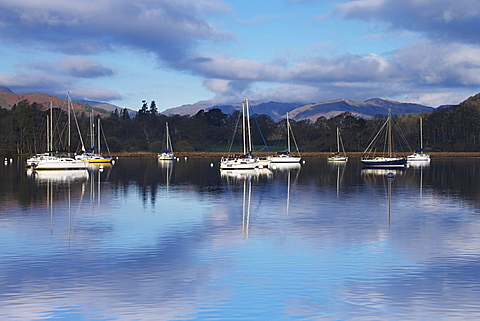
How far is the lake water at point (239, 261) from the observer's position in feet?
40.3

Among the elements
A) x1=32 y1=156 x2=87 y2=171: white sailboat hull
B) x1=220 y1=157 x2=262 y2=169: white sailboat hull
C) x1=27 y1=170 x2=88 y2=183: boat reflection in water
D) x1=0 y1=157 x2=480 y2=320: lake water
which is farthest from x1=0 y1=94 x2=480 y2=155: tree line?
x1=0 y1=157 x2=480 y2=320: lake water

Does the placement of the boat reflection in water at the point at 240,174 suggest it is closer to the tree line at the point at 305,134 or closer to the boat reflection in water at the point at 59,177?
the boat reflection in water at the point at 59,177

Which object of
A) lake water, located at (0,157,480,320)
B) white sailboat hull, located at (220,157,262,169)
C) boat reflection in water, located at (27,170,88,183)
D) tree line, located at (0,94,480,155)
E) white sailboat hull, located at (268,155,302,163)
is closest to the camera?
lake water, located at (0,157,480,320)

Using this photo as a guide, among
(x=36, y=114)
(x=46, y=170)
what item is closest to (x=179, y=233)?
(x=46, y=170)

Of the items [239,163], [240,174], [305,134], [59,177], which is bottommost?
[240,174]

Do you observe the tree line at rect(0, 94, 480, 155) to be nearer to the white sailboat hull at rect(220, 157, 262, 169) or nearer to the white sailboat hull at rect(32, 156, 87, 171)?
the white sailboat hull at rect(220, 157, 262, 169)

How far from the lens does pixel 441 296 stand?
13172 mm

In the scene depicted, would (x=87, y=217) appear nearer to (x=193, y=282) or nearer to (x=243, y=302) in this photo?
(x=193, y=282)

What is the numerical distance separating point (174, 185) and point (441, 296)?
3899 centimetres

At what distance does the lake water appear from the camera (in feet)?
40.3

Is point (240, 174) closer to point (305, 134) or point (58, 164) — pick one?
point (58, 164)

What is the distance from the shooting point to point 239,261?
55.3 feet

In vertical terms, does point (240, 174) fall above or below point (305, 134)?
below

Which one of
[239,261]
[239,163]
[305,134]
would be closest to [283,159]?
[239,163]
